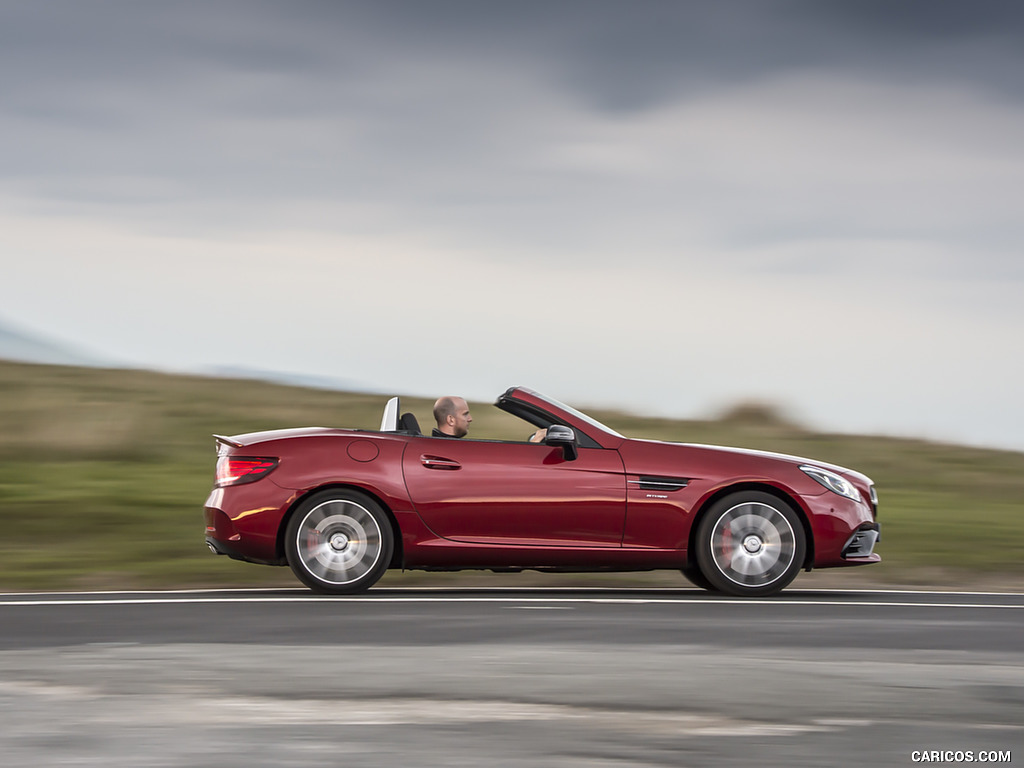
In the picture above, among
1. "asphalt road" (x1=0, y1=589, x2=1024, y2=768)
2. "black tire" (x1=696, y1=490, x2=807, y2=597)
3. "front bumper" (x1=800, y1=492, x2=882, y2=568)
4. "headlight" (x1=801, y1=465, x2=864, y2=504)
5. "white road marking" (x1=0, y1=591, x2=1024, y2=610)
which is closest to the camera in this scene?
"asphalt road" (x1=0, y1=589, x2=1024, y2=768)

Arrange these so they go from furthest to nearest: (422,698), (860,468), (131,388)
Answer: (131,388), (860,468), (422,698)

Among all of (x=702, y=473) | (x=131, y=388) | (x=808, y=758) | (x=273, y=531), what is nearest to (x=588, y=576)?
(x=702, y=473)

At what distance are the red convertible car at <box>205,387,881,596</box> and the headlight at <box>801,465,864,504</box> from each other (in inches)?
4.1

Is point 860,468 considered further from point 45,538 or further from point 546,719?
point 546,719

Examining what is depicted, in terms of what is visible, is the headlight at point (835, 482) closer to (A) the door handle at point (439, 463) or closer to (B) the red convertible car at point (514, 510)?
(B) the red convertible car at point (514, 510)

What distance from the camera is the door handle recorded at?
31.0 ft

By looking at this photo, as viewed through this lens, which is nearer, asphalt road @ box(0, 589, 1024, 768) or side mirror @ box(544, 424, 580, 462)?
asphalt road @ box(0, 589, 1024, 768)

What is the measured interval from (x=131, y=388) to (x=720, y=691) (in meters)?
17.9

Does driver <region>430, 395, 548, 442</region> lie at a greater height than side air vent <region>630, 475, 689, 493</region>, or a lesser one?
greater

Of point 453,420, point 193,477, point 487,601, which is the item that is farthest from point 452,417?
point 193,477

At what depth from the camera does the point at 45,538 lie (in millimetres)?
13219

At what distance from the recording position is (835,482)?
972 centimetres

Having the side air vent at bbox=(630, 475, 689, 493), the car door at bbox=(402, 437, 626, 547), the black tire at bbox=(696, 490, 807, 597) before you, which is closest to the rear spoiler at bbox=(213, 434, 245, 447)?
the car door at bbox=(402, 437, 626, 547)

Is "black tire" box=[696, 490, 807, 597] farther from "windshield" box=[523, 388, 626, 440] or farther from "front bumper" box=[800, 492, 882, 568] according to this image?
"windshield" box=[523, 388, 626, 440]
